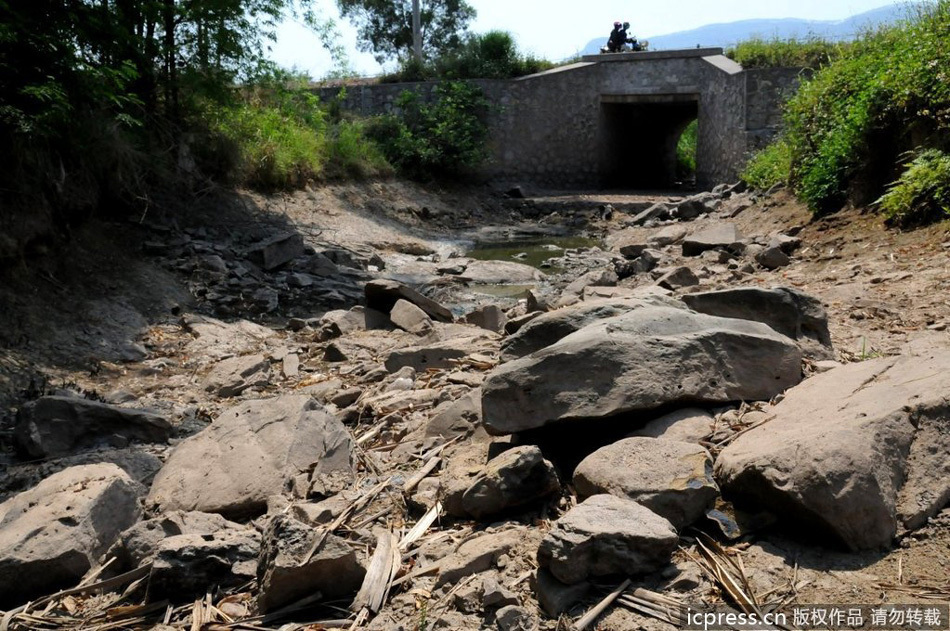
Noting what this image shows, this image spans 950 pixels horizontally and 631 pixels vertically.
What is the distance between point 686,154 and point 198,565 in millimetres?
25260

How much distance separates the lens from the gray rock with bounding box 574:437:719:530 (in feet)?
9.25

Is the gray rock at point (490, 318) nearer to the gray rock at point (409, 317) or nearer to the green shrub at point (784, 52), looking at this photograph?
the gray rock at point (409, 317)

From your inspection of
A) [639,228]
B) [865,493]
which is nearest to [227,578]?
[865,493]

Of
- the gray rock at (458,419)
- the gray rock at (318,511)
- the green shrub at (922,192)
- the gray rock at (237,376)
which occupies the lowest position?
the gray rock at (237,376)

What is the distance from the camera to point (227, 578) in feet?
9.71

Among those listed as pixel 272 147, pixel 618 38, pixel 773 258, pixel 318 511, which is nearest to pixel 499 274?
pixel 773 258

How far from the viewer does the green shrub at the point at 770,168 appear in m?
11.5

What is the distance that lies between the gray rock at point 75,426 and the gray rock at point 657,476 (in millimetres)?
3095

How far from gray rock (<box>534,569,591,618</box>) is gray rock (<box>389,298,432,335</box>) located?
506 centimetres

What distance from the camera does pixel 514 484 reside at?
3.10m

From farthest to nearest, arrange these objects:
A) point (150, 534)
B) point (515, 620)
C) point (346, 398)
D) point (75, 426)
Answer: point (346, 398), point (75, 426), point (150, 534), point (515, 620)

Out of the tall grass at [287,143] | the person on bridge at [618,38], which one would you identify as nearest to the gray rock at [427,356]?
the tall grass at [287,143]

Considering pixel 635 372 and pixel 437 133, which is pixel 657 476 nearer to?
pixel 635 372

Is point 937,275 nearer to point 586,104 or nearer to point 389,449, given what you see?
point 389,449
